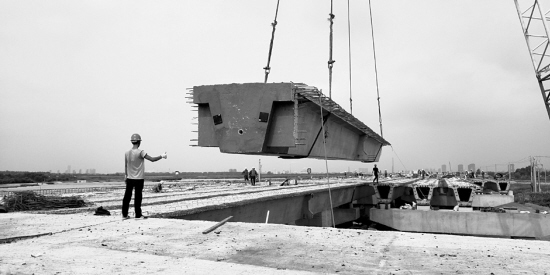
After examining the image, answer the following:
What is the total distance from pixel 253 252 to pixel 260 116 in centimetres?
909

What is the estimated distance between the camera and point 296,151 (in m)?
15.5

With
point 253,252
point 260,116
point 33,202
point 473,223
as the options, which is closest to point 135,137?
point 253,252

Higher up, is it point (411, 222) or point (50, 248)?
point (50, 248)

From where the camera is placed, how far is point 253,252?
559 centimetres

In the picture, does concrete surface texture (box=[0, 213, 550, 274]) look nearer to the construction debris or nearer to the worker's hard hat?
the worker's hard hat

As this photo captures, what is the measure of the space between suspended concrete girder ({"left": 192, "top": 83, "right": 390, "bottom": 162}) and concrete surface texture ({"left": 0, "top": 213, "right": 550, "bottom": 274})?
7130mm

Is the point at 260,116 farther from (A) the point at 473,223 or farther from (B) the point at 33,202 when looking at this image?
(A) the point at 473,223

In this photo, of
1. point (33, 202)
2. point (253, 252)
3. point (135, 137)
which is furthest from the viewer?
point (33, 202)

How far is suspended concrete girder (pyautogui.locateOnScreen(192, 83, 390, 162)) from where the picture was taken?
14.2 metres

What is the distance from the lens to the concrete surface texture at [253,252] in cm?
468

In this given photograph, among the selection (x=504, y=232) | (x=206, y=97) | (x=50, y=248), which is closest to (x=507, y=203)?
(x=504, y=232)

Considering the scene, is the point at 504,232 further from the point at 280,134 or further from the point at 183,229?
the point at 183,229

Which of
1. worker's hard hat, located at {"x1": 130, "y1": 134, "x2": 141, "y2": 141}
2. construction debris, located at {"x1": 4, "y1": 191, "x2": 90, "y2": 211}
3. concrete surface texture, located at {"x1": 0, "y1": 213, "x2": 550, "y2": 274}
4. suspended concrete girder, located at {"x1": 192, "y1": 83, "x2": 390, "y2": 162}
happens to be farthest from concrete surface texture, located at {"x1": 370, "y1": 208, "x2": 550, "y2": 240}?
worker's hard hat, located at {"x1": 130, "y1": 134, "x2": 141, "y2": 141}

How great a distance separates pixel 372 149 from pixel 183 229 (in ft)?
75.7
